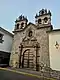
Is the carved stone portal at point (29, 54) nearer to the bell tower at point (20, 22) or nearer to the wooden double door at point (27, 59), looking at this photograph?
the wooden double door at point (27, 59)

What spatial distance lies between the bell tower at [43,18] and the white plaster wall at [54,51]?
7.20 feet

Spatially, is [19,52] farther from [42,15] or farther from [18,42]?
[42,15]

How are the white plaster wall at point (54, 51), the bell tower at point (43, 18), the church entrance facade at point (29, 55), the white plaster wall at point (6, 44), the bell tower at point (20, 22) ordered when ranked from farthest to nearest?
the bell tower at point (20, 22)
the white plaster wall at point (6, 44)
the bell tower at point (43, 18)
the church entrance facade at point (29, 55)
the white plaster wall at point (54, 51)

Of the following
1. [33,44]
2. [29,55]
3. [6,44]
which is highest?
Answer: [6,44]

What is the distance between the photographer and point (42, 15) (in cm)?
1200

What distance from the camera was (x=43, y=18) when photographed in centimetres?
1188

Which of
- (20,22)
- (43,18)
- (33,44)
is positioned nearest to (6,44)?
(20,22)

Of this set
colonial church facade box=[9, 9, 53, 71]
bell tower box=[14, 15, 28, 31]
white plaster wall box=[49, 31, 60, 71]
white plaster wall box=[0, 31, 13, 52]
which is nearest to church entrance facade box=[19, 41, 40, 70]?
colonial church facade box=[9, 9, 53, 71]

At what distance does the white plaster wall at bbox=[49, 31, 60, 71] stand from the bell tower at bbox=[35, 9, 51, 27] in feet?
7.20

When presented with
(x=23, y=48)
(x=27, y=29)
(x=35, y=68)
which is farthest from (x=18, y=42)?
(x=35, y=68)

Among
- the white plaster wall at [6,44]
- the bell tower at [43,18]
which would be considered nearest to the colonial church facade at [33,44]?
the bell tower at [43,18]

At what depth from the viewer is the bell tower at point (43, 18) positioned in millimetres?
11408

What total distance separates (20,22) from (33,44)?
448 centimetres

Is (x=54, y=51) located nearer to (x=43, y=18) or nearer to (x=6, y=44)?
(x=43, y=18)
